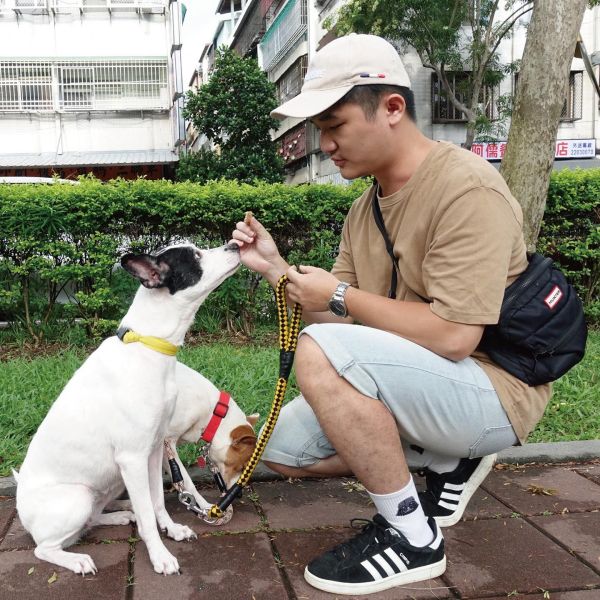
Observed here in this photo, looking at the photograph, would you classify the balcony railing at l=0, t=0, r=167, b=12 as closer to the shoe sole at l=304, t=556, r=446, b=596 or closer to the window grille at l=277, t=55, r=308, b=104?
the window grille at l=277, t=55, r=308, b=104

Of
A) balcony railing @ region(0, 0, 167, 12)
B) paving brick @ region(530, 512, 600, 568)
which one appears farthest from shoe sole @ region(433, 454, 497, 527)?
balcony railing @ region(0, 0, 167, 12)

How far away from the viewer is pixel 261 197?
6367mm

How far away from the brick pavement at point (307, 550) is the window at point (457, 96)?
20361 mm

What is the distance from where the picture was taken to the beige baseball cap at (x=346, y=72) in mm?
2404

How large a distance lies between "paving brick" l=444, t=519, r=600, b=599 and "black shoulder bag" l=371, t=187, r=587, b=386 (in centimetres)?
69

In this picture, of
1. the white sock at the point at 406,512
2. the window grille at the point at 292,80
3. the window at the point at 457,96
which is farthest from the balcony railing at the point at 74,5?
the white sock at the point at 406,512

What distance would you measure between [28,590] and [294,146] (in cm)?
2600

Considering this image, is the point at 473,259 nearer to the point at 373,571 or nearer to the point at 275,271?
the point at 275,271

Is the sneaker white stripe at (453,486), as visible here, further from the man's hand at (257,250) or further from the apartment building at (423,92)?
the apartment building at (423,92)

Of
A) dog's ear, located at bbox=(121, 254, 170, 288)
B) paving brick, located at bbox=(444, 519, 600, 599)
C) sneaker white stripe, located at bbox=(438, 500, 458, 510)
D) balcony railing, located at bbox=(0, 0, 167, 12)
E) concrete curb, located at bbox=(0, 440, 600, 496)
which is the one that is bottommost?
concrete curb, located at bbox=(0, 440, 600, 496)

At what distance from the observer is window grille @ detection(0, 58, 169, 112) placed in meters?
23.5

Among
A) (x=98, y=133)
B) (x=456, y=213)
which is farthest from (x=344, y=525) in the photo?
(x=98, y=133)

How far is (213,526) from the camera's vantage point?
9.62 feet

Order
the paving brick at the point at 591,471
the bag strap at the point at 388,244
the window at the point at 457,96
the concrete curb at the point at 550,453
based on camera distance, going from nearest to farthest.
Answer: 1. the bag strap at the point at 388,244
2. the paving brick at the point at 591,471
3. the concrete curb at the point at 550,453
4. the window at the point at 457,96
